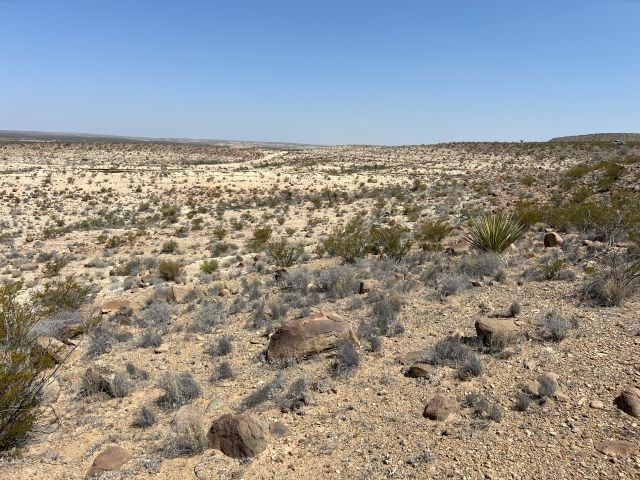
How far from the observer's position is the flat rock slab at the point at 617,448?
387 centimetres

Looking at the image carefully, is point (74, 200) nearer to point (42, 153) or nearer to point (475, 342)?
point (475, 342)

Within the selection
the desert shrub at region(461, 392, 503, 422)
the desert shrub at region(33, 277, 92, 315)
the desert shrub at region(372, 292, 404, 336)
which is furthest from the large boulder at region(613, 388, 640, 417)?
the desert shrub at region(33, 277, 92, 315)

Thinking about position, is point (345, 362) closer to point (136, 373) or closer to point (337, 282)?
point (136, 373)

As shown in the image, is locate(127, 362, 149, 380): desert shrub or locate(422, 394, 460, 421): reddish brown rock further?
locate(127, 362, 149, 380): desert shrub

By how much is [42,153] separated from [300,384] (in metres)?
67.9

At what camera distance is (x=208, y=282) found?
1096 cm

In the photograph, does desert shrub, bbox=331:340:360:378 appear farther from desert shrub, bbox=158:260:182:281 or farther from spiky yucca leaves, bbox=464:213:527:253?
desert shrub, bbox=158:260:182:281

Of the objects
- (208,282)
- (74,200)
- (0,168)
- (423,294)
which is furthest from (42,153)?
(423,294)

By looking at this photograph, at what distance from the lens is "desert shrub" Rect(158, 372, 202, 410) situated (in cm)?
552

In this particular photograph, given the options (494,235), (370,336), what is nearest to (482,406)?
(370,336)

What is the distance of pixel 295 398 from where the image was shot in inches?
209

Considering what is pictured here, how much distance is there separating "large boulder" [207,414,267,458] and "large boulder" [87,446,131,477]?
2.67 ft

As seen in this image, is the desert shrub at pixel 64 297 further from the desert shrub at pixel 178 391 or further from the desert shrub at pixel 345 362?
the desert shrub at pixel 345 362

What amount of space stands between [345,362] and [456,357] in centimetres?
139
